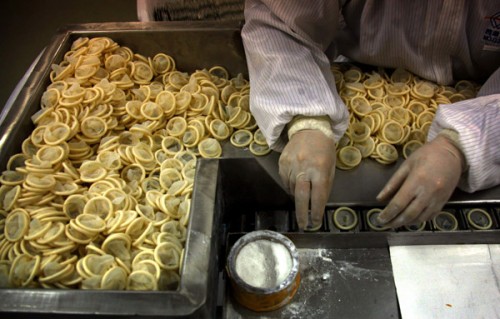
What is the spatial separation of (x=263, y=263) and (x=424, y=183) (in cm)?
88

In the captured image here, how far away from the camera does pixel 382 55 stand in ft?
8.83

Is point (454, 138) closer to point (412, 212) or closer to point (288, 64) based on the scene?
point (412, 212)

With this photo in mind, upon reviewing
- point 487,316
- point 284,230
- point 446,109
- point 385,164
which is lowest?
point 487,316

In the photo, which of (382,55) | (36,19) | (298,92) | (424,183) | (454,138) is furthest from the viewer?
(36,19)

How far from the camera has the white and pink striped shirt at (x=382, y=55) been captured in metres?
2.11

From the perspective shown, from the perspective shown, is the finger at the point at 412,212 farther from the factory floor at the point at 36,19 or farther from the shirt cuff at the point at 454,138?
the factory floor at the point at 36,19

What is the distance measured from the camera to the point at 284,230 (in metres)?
2.45

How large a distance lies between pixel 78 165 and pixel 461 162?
210 cm

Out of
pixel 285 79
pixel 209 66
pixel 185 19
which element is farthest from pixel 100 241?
pixel 185 19

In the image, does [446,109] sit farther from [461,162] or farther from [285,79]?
[285,79]

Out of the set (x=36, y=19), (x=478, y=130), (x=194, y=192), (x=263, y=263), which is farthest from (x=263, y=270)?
(x=36, y=19)

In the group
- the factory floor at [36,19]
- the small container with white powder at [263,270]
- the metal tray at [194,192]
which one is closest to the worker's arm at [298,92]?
the small container with white powder at [263,270]

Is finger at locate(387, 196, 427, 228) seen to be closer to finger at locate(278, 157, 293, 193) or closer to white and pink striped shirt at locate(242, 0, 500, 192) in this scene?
white and pink striped shirt at locate(242, 0, 500, 192)

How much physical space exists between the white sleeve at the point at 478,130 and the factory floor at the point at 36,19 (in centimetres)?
432
